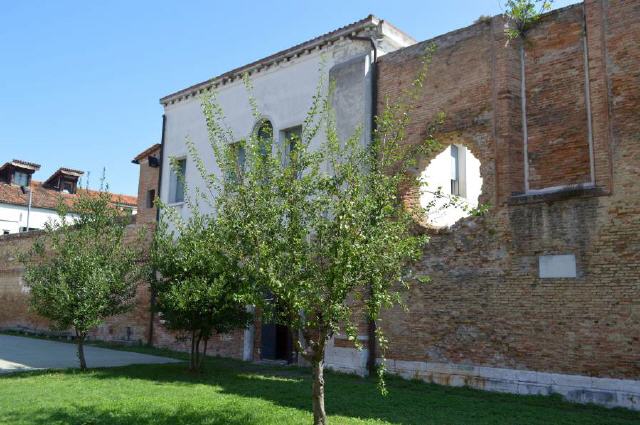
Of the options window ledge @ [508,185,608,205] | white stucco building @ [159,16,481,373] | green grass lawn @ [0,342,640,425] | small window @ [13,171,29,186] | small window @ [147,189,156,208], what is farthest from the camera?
small window @ [13,171,29,186]

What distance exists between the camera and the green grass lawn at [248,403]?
7.32 m

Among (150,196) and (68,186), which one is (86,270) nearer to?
(150,196)

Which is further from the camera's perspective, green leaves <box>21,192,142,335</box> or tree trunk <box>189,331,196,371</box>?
tree trunk <box>189,331,196,371</box>

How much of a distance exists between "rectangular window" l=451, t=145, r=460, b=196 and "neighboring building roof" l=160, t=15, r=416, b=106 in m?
3.23

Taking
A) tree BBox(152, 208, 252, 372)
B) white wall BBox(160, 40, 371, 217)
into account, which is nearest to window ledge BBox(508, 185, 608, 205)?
white wall BBox(160, 40, 371, 217)

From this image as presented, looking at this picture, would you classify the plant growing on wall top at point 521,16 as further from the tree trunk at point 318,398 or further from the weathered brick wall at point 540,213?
the tree trunk at point 318,398

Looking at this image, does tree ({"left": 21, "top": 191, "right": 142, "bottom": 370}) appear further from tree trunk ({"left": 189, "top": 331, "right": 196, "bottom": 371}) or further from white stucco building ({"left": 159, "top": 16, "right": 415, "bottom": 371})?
white stucco building ({"left": 159, "top": 16, "right": 415, "bottom": 371})

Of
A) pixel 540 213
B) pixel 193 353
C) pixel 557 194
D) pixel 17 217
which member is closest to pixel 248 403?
pixel 193 353

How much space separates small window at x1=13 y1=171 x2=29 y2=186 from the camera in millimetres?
33406

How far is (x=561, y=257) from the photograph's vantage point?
9234 millimetres

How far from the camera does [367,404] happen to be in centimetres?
832

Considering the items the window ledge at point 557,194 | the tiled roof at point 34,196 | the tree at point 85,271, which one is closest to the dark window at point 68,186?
the tiled roof at point 34,196

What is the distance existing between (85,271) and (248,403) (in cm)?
480

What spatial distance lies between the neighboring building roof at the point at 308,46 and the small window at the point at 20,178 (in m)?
21.1
